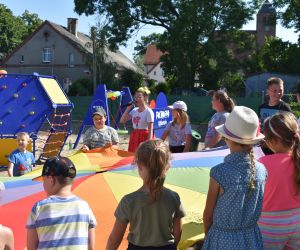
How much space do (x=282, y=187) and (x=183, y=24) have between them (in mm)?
29912

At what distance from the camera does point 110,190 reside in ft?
14.4

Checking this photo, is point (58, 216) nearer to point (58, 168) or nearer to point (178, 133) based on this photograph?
point (58, 168)

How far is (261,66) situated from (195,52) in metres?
8.20

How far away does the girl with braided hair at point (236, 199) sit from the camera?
267 cm

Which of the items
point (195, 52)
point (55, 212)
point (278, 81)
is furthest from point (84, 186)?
point (195, 52)

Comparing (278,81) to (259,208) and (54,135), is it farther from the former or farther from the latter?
(54,135)

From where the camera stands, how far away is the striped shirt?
2.73 metres

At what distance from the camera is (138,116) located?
7082mm

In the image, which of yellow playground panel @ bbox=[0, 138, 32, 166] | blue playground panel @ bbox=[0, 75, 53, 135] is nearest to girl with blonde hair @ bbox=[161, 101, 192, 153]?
yellow playground panel @ bbox=[0, 138, 32, 166]

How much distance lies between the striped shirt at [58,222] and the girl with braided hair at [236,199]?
769mm

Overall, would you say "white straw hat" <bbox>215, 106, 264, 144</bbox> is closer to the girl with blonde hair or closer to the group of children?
the group of children

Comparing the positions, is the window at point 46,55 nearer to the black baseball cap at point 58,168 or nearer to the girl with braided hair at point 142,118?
the girl with braided hair at point 142,118

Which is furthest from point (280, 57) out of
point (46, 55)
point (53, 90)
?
point (53, 90)

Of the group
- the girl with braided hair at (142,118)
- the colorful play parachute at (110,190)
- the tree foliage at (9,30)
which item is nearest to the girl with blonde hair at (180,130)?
the girl with braided hair at (142,118)
